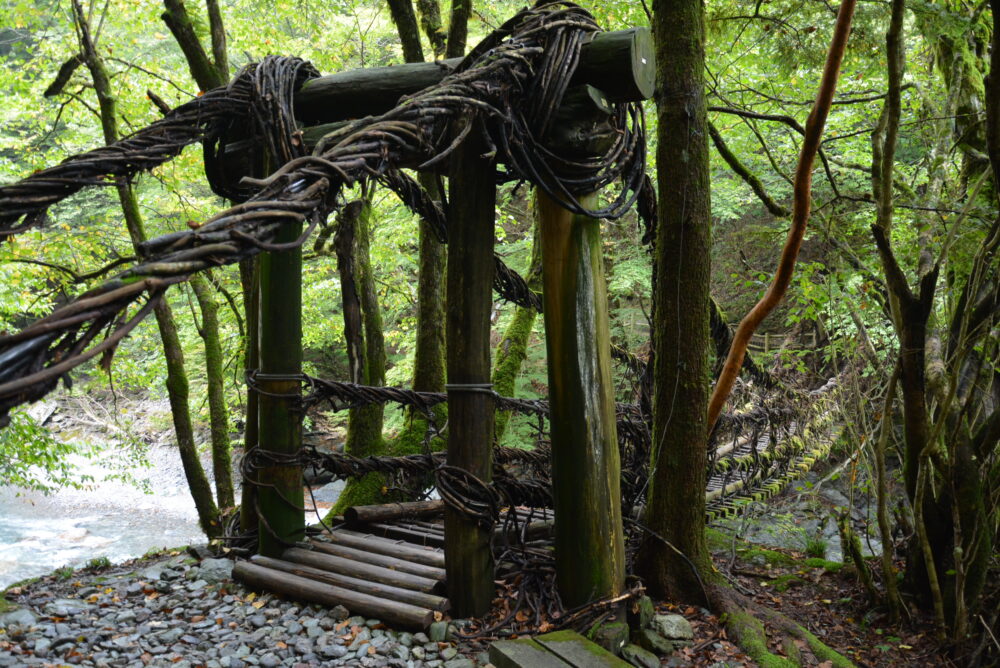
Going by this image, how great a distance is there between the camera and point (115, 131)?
7.55 m

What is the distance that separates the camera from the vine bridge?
2.97 meters

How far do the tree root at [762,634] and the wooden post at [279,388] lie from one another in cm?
272

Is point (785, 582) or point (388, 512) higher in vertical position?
point (388, 512)

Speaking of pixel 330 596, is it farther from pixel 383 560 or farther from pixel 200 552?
pixel 200 552

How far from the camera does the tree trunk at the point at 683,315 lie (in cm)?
391

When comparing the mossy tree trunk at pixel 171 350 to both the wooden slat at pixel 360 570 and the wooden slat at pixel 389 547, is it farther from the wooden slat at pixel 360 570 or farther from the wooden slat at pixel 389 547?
the wooden slat at pixel 360 570

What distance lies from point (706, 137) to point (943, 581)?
3.26 metres

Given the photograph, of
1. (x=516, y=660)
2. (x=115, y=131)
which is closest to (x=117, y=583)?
(x=516, y=660)

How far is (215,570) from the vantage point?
4.63 m

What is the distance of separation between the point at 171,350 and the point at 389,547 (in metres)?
4.57

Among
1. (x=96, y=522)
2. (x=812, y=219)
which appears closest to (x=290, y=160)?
(x=812, y=219)

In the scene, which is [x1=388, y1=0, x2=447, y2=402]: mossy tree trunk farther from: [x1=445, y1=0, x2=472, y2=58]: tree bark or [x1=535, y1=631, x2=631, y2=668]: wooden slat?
[x1=535, y1=631, x2=631, y2=668]: wooden slat

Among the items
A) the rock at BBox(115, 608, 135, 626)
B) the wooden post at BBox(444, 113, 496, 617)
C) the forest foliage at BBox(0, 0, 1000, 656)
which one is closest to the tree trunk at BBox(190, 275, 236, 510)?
the forest foliage at BBox(0, 0, 1000, 656)

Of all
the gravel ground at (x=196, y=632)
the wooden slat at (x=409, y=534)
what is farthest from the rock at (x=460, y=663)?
the wooden slat at (x=409, y=534)
